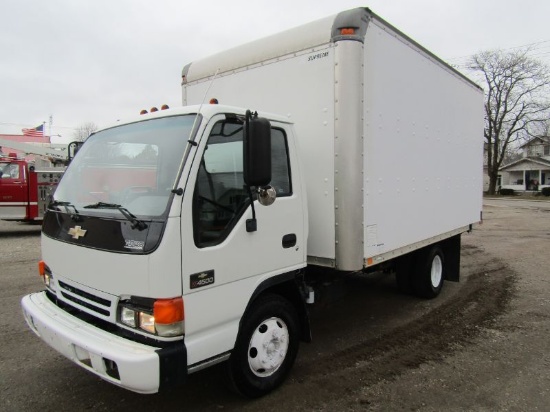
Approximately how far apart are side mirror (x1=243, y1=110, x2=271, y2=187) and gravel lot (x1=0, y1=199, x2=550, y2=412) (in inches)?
62.2

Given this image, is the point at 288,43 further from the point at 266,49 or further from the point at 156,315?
the point at 156,315

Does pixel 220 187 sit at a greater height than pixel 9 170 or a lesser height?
lesser

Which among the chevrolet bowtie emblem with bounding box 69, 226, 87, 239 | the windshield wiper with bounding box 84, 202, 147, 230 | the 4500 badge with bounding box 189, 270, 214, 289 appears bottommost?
the 4500 badge with bounding box 189, 270, 214, 289

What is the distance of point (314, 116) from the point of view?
388 cm

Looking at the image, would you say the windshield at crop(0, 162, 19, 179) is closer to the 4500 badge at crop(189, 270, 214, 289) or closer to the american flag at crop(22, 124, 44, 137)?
the 4500 badge at crop(189, 270, 214, 289)

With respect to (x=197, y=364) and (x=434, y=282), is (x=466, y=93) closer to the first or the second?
(x=434, y=282)

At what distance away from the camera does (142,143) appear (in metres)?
3.20

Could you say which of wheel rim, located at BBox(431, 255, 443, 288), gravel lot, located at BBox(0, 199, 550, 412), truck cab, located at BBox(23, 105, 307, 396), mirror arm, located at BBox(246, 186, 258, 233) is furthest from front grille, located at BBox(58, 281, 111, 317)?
wheel rim, located at BBox(431, 255, 443, 288)

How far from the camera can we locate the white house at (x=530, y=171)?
2295 inches

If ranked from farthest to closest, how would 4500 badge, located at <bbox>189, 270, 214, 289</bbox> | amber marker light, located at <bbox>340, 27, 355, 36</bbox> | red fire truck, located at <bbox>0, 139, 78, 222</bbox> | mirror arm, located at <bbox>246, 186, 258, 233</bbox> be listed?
1. red fire truck, located at <bbox>0, 139, 78, 222</bbox>
2. amber marker light, located at <bbox>340, 27, 355, 36</bbox>
3. mirror arm, located at <bbox>246, 186, 258, 233</bbox>
4. 4500 badge, located at <bbox>189, 270, 214, 289</bbox>

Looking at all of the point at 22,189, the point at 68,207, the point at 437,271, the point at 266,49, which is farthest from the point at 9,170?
the point at 437,271

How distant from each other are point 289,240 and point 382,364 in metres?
1.70

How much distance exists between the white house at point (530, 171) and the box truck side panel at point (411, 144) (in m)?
56.0

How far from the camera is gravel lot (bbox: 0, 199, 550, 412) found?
3416mm
